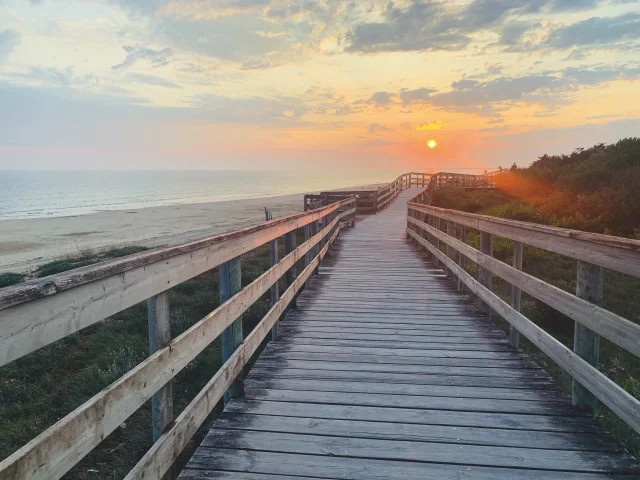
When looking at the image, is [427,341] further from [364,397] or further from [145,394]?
[145,394]

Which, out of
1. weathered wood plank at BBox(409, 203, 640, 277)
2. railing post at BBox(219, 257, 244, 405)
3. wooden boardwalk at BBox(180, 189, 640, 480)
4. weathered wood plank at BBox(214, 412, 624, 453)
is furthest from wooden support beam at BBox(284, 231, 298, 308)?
weathered wood plank at BBox(214, 412, 624, 453)

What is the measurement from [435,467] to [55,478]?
1949 mm

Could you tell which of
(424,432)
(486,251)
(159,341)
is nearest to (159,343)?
(159,341)

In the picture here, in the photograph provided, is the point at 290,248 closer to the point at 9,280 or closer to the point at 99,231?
the point at 9,280

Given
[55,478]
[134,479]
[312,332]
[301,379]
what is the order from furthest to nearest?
[312,332] → [301,379] → [134,479] → [55,478]

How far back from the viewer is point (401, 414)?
3.22m

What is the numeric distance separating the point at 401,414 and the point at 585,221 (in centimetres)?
1364

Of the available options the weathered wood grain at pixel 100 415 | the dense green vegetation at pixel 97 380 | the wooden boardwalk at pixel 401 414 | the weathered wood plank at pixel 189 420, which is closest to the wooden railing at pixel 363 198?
the dense green vegetation at pixel 97 380

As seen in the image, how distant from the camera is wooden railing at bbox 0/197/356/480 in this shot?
4.56ft

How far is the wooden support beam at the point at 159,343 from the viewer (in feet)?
7.25

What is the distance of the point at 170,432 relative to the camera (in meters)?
2.28

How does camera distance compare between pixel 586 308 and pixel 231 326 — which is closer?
pixel 586 308

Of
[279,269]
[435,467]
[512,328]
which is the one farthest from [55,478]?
[512,328]

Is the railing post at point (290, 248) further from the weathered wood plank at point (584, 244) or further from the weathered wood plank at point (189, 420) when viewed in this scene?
the weathered wood plank at point (584, 244)
